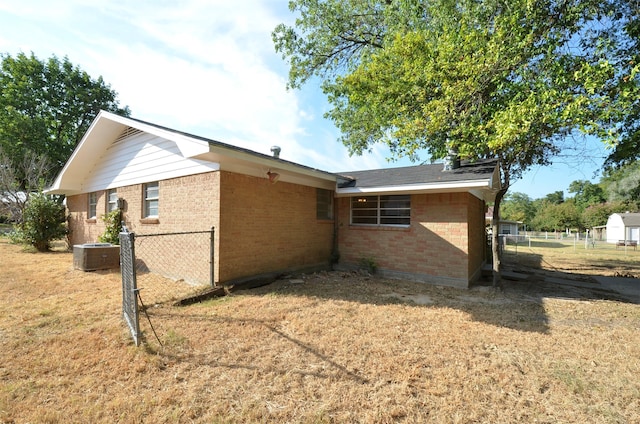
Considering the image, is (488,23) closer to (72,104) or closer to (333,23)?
(333,23)

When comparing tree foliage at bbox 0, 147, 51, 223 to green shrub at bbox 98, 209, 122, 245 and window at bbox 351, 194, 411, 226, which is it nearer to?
green shrub at bbox 98, 209, 122, 245

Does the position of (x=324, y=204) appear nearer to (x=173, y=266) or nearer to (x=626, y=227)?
(x=173, y=266)

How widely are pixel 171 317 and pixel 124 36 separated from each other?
→ 262 inches

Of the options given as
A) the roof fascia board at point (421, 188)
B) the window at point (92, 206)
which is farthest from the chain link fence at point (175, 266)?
the window at point (92, 206)

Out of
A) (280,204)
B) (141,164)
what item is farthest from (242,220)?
(141,164)

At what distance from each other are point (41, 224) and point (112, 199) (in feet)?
17.7

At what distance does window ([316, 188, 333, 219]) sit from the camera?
957cm

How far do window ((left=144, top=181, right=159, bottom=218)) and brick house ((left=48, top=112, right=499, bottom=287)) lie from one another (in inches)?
1.2

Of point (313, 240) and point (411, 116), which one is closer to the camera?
point (411, 116)

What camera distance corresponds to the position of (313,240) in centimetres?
921

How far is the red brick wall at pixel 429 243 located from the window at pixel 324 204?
1363mm

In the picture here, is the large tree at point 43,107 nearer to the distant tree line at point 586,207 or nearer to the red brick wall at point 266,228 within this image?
the red brick wall at point 266,228

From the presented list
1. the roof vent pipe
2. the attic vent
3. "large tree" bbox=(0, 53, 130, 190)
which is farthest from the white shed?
"large tree" bbox=(0, 53, 130, 190)

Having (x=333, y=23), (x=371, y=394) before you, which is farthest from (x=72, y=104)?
(x=371, y=394)
